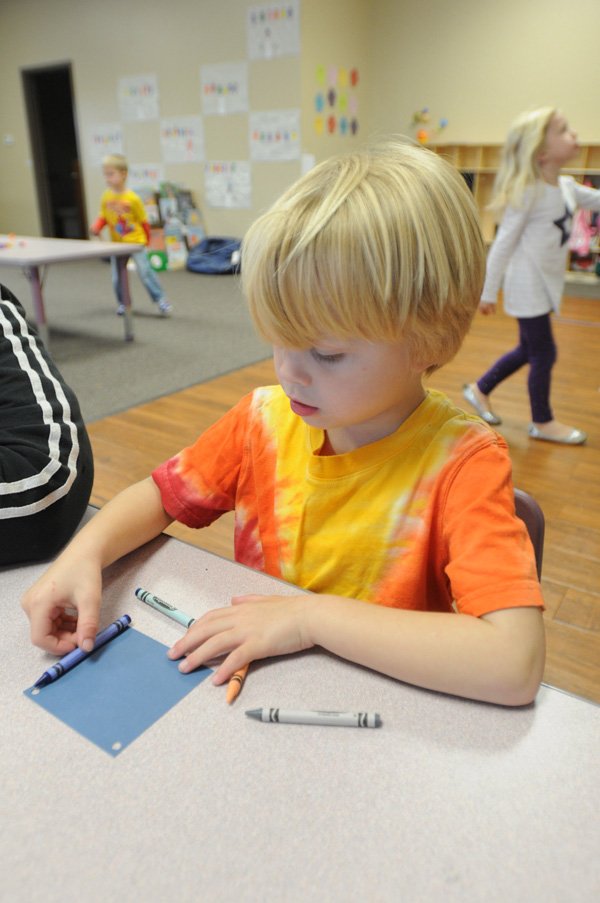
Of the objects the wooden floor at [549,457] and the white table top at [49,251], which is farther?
the white table top at [49,251]

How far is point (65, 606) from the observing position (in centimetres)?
65

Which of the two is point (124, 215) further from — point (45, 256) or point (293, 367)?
point (293, 367)

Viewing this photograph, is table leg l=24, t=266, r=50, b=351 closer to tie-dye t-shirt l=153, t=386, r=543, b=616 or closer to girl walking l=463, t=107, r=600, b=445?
girl walking l=463, t=107, r=600, b=445

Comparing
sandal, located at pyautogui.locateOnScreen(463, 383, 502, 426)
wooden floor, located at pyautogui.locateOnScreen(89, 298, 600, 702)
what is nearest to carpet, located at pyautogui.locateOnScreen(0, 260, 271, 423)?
wooden floor, located at pyautogui.locateOnScreen(89, 298, 600, 702)

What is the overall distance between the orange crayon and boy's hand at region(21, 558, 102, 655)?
142 millimetres

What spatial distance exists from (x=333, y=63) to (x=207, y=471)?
6.81 m

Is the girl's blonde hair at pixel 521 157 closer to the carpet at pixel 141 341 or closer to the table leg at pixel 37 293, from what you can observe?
the carpet at pixel 141 341

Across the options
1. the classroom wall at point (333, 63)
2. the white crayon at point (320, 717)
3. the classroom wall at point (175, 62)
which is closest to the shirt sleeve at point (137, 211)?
the classroom wall at point (333, 63)

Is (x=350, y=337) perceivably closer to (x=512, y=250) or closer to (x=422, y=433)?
(x=422, y=433)

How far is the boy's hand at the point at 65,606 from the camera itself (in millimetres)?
602

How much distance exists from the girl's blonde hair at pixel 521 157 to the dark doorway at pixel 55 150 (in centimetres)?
715

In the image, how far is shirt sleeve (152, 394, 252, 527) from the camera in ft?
2.68

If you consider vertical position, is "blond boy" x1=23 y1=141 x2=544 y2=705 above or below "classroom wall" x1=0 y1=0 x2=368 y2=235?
below

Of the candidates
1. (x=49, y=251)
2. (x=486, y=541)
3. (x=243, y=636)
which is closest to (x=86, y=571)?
(x=243, y=636)
